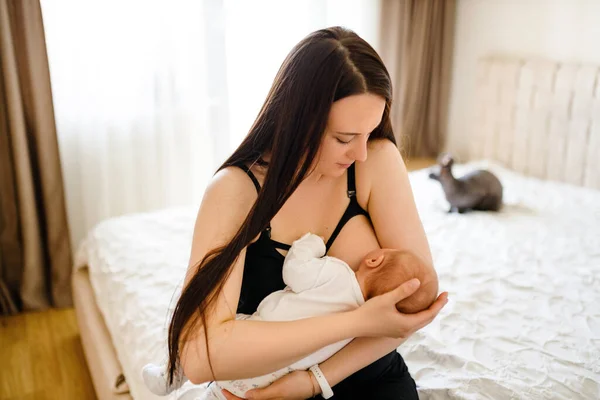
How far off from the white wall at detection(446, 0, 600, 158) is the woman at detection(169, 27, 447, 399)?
7.00 feet

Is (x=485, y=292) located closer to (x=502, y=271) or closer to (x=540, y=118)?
(x=502, y=271)

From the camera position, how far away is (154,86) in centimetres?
275

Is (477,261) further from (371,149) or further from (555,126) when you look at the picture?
(555,126)

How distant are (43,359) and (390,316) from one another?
180 cm

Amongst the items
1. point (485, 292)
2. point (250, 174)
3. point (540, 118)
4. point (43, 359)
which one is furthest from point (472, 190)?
point (43, 359)

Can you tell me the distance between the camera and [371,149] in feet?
4.41

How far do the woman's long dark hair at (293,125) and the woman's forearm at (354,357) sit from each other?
0.96 ft

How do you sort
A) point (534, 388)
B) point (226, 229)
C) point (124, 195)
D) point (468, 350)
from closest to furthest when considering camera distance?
point (226, 229)
point (534, 388)
point (468, 350)
point (124, 195)

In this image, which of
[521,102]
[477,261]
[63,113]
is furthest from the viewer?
[521,102]

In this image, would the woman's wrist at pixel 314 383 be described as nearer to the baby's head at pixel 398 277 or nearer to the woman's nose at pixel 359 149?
the baby's head at pixel 398 277

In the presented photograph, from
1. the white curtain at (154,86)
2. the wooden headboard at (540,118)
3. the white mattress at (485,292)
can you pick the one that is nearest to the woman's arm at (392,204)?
the white mattress at (485,292)

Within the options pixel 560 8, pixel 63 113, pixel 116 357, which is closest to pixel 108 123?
pixel 63 113

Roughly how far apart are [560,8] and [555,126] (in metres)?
0.62

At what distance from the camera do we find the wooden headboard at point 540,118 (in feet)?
9.24
